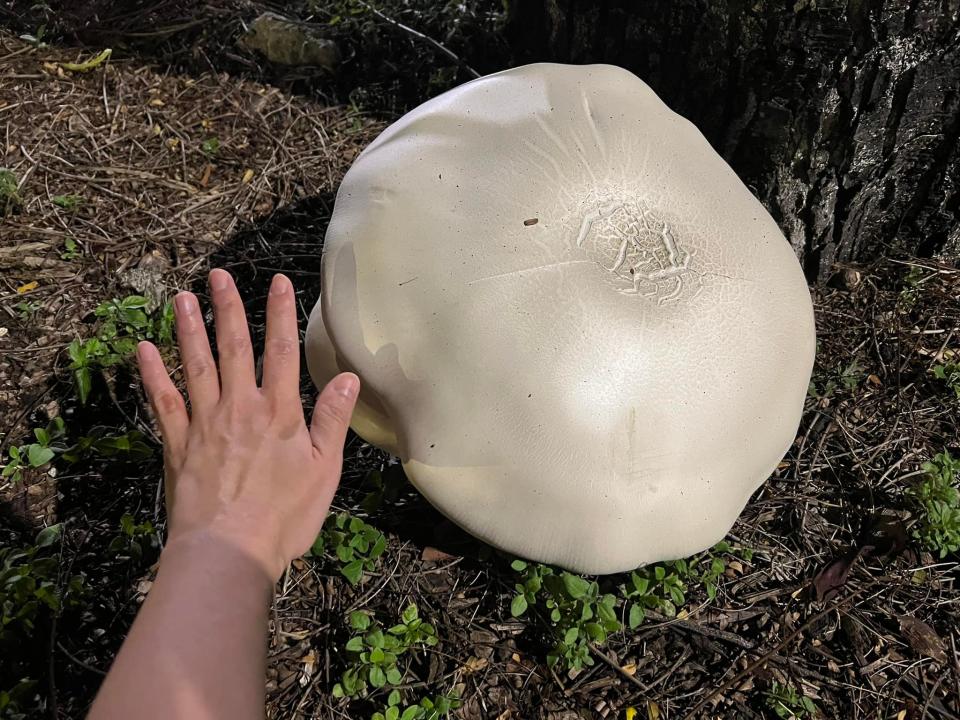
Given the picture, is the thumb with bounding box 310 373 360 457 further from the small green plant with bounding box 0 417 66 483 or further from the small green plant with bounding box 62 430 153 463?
the small green plant with bounding box 0 417 66 483

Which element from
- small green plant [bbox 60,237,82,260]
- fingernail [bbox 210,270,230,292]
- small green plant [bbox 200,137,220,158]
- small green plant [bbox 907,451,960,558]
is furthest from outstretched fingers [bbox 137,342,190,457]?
small green plant [bbox 907,451,960,558]

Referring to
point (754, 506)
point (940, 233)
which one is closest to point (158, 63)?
point (754, 506)

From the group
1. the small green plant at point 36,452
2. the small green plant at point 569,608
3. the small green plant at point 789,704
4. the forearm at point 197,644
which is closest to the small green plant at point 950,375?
the small green plant at point 789,704

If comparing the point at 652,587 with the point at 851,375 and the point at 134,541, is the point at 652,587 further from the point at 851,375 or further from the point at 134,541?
the point at 134,541

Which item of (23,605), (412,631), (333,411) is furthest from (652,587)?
(23,605)

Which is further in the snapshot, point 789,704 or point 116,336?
point 116,336

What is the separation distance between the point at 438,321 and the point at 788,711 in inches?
53.4

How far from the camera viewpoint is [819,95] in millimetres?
1965

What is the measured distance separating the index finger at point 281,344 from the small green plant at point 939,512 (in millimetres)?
1729

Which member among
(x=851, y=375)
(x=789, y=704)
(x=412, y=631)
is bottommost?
(x=789, y=704)

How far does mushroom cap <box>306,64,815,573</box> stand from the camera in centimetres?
136

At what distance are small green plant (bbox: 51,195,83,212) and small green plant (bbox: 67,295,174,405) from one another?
1.56 ft

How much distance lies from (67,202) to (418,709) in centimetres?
203

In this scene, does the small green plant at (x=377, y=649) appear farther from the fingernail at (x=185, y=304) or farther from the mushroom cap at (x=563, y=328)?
the fingernail at (x=185, y=304)
